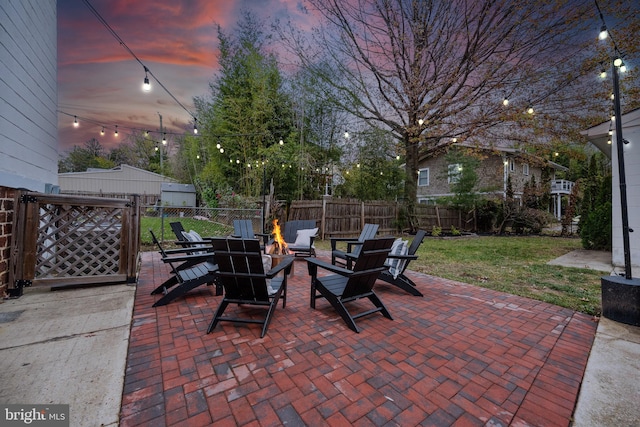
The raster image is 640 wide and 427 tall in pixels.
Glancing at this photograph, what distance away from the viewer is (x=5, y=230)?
325 centimetres

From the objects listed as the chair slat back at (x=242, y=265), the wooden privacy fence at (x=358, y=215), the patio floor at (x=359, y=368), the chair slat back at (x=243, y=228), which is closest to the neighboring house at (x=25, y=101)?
the patio floor at (x=359, y=368)

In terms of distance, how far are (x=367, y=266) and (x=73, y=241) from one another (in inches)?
158

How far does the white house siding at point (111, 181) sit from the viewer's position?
23.2 m

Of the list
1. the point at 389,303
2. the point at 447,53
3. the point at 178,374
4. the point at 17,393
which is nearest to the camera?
the point at 17,393

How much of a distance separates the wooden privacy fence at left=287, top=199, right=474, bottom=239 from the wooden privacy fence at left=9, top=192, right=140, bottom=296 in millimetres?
6236

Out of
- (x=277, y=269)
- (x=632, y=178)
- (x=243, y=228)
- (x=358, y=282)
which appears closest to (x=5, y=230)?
(x=243, y=228)

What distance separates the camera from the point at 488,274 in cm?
518

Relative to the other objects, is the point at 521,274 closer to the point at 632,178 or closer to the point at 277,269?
the point at 632,178

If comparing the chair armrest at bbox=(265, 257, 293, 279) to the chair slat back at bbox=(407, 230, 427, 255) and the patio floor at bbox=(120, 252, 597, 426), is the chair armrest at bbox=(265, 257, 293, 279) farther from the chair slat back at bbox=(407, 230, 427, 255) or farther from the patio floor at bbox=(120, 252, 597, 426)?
the chair slat back at bbox=(407, 230, 427, 255)

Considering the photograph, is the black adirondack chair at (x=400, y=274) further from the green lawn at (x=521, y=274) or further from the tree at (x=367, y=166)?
the tree at (x=367, y=166)

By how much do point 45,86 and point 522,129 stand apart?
50.6ft

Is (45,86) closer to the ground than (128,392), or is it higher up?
higher up

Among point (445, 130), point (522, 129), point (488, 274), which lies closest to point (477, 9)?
point (445, 130)

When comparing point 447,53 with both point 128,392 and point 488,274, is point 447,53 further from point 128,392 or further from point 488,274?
point 128,392
